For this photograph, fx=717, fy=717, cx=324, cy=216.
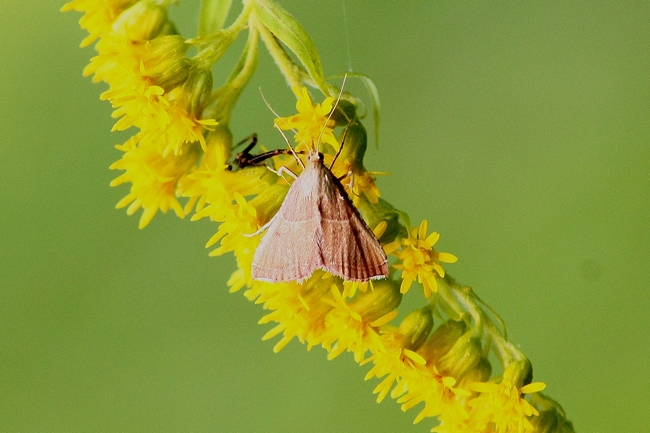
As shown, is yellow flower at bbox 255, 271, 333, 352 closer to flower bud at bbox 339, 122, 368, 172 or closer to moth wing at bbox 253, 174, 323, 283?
moth wing at bbox 253, 174, 323, 283

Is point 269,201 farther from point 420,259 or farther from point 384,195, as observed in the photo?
point 384,195

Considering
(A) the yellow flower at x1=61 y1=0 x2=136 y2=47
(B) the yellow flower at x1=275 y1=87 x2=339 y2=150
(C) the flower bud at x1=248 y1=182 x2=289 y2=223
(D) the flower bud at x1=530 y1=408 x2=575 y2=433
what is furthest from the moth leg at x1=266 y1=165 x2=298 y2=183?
(D) the flower bud at x1=530 y1=408 x2=575 y2=433

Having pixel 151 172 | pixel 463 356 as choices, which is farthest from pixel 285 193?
pixel 463 356

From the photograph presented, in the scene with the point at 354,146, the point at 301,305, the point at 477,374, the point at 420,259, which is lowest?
the point at 477,374

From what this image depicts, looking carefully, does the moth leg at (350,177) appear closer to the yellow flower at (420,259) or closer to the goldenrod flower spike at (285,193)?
the goldenrod flower spike at (285,193)

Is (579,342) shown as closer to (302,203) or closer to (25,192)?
(302,203)
